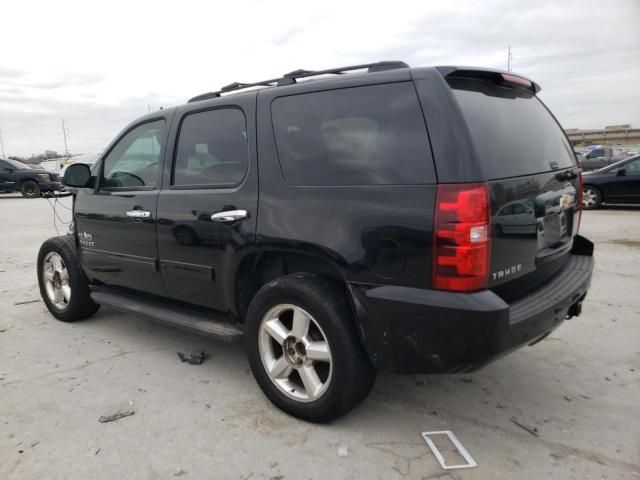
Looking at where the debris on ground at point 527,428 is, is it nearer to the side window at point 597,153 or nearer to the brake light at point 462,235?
the brake light at point 462,235

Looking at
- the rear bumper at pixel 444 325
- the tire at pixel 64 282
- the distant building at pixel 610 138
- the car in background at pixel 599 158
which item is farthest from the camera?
the distant building at pixel 610 138

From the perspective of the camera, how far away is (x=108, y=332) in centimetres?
430

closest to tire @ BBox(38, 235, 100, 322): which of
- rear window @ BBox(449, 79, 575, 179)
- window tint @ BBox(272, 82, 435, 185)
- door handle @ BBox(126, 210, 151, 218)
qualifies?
door handle @ BBox(126, 210, 151, 218)

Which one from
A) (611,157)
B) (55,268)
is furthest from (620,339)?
(611,157)

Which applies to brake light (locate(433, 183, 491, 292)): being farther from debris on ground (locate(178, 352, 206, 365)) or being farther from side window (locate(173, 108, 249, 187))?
debris on ground (locate(178, 352, 206, 365))

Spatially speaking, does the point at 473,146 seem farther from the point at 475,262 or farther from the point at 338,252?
the point at 338,252

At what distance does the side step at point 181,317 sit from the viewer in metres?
3.13

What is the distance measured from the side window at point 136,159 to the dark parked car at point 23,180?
59.4 ft

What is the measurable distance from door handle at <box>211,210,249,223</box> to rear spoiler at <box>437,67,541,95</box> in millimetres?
1341

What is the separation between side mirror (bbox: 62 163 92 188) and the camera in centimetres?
400

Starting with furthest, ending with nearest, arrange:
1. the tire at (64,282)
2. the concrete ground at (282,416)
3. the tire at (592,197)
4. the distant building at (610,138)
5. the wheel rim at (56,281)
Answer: the distant building at (610,138), the tire at (592,197), the wheel rim at (56,281), the tire at (64,282), the concrete ground at (282,416)

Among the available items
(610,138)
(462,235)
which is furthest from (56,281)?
(610,138)

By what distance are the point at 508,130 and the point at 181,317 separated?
94.4 inches

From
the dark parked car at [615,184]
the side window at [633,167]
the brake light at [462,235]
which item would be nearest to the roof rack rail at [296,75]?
the brake light at [462,235]
